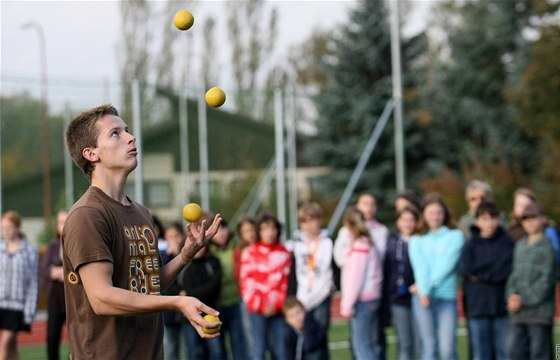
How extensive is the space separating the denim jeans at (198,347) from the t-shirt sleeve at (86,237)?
669 centimetres

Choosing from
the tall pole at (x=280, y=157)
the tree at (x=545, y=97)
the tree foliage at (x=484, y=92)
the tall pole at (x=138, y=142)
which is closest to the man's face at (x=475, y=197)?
the tall pole at (x=138, y=142)

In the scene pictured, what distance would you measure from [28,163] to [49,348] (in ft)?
33.3

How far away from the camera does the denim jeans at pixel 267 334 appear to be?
35.9 feet

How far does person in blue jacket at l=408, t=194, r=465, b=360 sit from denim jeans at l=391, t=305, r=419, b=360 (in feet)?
1.06

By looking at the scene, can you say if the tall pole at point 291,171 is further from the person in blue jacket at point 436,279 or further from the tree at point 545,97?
the tree at point 545,97

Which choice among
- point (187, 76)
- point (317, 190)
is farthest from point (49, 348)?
point (187, 76)

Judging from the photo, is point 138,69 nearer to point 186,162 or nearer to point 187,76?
point 187,76

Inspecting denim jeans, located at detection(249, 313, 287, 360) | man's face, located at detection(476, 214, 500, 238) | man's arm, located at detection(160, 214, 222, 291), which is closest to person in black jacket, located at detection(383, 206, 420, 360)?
man's face, located at detection(476, 214, 500, 238)

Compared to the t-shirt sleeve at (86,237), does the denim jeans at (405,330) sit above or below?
below

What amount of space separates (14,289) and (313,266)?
10.8ft

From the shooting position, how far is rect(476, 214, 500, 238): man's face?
1041cm

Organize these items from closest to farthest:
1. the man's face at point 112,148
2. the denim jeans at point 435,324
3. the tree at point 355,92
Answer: the man's face at point 112,148
the denim jeans at point 435,324
the tree at point 355,92

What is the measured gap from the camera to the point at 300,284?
1089cm

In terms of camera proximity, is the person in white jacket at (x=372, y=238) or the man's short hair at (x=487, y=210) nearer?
the man's short hair at (x=487, y=210)
